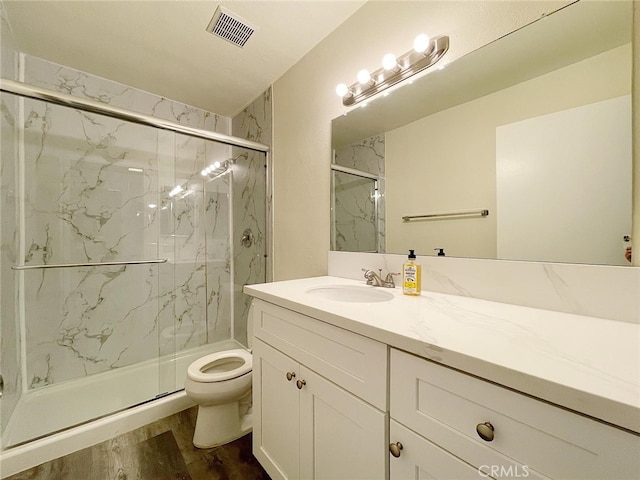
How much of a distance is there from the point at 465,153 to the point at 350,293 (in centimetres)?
77

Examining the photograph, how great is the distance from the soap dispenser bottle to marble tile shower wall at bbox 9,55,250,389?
1.93m

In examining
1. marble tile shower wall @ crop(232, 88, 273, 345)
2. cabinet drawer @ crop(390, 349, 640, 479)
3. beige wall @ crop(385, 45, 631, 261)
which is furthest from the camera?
marble tile shower wall @ crop(232, 88, 273, 345)

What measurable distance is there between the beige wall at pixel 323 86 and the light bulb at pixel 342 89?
7cm

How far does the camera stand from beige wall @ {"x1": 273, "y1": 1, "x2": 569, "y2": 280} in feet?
3.17

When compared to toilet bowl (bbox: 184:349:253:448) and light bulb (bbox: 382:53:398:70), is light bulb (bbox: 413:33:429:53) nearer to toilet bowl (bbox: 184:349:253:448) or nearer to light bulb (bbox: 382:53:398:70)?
light bulb (bbox: 382:53:398:70)

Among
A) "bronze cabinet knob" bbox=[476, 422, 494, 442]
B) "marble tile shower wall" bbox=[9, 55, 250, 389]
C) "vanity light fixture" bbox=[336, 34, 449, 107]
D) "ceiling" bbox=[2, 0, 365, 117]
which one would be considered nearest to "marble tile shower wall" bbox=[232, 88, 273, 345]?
"marble tile shower wall" bbox=[9, 55, 250, 389]

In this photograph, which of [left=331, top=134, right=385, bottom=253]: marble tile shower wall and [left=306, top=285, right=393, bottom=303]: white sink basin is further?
[left=331, top=134, right=385, bottom=253]: marble tile shower wall

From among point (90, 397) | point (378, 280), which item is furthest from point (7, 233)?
point (378, 280)

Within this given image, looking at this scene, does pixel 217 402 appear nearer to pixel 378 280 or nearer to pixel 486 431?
pixel 378 280

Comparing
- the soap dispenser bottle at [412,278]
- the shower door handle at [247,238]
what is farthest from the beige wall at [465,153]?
the shower door handle at [247,238]

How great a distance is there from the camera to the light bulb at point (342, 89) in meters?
1.37

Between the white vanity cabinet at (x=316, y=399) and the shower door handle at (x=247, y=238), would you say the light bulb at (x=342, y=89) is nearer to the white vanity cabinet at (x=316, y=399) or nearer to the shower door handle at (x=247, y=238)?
the white vanity cabinet at (x=316, y=399)

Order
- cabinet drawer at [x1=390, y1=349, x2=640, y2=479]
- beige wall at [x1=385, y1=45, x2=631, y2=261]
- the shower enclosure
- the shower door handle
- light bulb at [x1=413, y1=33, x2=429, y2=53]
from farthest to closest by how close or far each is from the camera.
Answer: the shower door handle → the shower enclosure → light bulb at [x1=413, y1=33, x2=429, y2=53] → beige wall at [x1=385, y1=45, x2=631, y2=261] → cabinet drawer at [x1=390, y1=349, x2=640, y2=479]

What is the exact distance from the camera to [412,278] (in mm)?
1027
